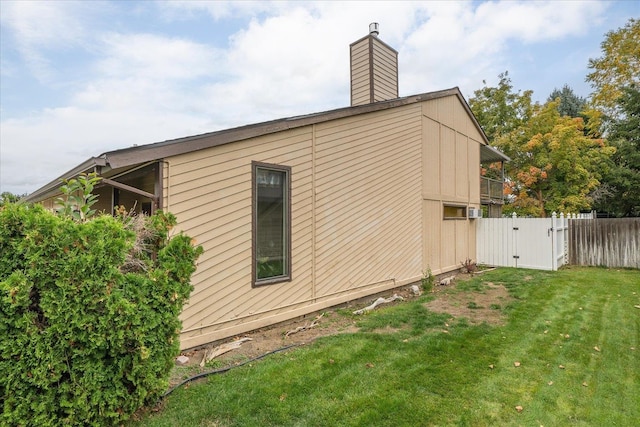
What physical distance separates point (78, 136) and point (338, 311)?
10653mm

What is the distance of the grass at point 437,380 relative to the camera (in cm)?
304

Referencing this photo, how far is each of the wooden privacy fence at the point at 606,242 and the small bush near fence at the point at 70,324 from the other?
1337 cm

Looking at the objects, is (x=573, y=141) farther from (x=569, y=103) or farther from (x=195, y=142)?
(x=195, y=142)

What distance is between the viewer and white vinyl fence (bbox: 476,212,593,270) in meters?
10.7

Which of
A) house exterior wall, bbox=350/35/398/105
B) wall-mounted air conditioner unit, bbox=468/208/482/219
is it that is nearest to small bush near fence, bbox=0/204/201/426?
house exterior wall, bbox=350/35/398/105

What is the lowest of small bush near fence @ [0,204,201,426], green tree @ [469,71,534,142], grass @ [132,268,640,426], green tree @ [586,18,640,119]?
grass @ [132,268,640,426]

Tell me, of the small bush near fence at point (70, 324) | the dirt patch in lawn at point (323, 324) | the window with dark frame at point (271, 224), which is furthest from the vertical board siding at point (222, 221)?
the small bush near fence at point (70, 324)

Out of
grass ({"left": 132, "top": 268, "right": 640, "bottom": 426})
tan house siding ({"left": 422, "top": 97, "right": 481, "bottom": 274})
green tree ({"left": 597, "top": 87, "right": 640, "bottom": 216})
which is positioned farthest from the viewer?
green tree ({"left": 597, "top": 87, "right": 640, "bottom": 216})

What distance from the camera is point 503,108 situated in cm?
1978

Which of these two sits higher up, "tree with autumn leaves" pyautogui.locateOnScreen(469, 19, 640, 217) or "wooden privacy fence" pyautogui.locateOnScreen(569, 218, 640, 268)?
"tree with autumn leaves" pyautogui.locateOnScreen(469, 19, 640, 217)

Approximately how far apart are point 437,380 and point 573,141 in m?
18.0

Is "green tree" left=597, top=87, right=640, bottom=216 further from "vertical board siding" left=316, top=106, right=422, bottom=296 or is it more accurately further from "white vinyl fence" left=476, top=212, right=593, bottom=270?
"vertical board siding" left=316, top=106, right=422, bottom=296

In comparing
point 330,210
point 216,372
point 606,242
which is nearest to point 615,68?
point 606,242

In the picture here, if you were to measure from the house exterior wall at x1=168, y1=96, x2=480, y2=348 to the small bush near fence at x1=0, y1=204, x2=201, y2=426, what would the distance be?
170cm
